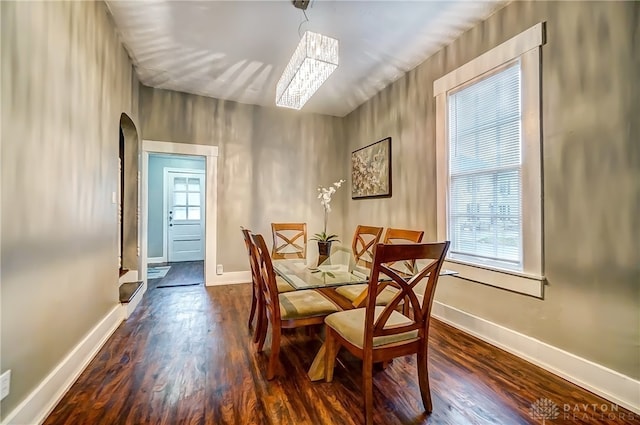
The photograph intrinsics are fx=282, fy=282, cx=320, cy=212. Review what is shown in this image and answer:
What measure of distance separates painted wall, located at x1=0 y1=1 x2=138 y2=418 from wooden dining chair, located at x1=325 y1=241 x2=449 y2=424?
1581 mm

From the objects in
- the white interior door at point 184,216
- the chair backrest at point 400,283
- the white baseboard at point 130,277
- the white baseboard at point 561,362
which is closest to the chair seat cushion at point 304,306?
the chair backrest at point 400,283

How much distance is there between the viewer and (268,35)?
2.76 meters

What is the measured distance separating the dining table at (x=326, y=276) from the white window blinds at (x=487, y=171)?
1.75 ft

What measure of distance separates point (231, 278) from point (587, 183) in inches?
165

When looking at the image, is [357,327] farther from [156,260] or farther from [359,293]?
[156,260]

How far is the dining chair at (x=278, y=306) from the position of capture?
1.83 meters

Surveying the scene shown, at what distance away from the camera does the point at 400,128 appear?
141 inches

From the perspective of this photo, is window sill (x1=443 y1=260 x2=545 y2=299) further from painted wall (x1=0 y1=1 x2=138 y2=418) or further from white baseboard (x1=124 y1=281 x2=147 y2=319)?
white baseboard (x1=124 y1=281 x2=147 y2=319)

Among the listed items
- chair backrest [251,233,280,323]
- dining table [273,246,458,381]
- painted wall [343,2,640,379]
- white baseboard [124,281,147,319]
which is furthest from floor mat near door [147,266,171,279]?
painted wall [343,2,640,379]

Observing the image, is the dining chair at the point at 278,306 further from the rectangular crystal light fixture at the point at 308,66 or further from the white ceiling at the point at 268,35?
the white ceiling at the point at 268,35

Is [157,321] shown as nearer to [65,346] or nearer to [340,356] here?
[65,346]

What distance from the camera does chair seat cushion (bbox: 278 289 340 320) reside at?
75.4 inches

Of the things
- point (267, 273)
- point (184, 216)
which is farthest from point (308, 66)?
point (184, 216)
